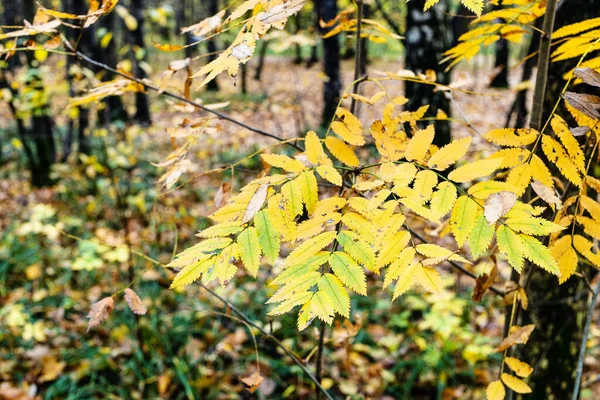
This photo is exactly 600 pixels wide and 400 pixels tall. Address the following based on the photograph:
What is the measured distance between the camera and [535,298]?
6.23 feet

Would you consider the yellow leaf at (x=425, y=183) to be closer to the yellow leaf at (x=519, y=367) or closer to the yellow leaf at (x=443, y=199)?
the yellow leaf at (x=443, y=199)

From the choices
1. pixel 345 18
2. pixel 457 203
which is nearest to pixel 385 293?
pixel 345 18

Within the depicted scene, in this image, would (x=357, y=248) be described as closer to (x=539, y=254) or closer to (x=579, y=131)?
(x=539, y=254)

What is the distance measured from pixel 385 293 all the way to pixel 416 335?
0.74 meters

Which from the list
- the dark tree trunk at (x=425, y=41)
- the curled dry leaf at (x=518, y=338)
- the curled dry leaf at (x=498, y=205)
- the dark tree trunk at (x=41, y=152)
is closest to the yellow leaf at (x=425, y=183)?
the curled dry leaf at (x=498, y=205)

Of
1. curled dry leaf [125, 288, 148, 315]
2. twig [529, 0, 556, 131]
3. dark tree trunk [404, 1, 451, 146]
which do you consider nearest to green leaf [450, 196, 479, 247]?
twig [529, 0, 556, 131]

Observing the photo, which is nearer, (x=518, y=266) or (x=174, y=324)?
(x=518, y=266)

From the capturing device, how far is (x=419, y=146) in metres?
0.96

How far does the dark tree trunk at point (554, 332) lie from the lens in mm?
1879

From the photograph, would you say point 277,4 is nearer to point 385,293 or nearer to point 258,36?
point 258,36

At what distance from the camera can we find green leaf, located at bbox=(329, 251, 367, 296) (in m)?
0.79

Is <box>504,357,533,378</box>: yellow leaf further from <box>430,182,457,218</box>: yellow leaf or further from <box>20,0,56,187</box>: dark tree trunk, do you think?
<box>20,0,56,187</box>: dark tree trunk

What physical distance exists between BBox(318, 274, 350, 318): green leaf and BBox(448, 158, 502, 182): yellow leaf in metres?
0.33

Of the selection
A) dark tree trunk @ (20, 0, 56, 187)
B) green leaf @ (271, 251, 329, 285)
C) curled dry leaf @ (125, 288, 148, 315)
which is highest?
green leaf @ (271, 251, 329, 285)
